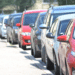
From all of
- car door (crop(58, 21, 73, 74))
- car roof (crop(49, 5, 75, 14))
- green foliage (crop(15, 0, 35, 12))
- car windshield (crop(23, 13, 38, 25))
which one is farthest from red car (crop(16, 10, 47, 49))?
green foliage (crop(15, 0, 35, 12))

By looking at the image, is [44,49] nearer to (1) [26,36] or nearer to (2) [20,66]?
(2) [20,66]

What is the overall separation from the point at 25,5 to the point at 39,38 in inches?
2029

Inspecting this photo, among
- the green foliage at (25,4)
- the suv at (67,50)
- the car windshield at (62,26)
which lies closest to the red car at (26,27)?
the car windshield at (62,26)

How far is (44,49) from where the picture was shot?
455 inches

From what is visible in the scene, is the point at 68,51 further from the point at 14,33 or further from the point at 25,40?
the point at 14,33

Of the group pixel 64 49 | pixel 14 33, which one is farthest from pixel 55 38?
pixel 14 33

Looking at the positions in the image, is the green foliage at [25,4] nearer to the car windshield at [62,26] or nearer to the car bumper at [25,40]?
the car bumper at [25,40]

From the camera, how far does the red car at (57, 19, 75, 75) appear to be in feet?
22.5

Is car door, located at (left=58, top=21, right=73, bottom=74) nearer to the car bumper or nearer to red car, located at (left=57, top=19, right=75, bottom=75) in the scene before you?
red car, located at (left=57, top=19, right=75, bottom=75)

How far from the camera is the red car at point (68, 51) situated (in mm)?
6844

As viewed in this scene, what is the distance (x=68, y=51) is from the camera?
279 inches

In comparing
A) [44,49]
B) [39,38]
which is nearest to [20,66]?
[44,49]

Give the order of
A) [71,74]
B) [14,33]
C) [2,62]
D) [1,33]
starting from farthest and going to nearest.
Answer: [1,33] → [14,33] → [2,62] → [71,74]

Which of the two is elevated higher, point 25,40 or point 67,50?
point 67,50
